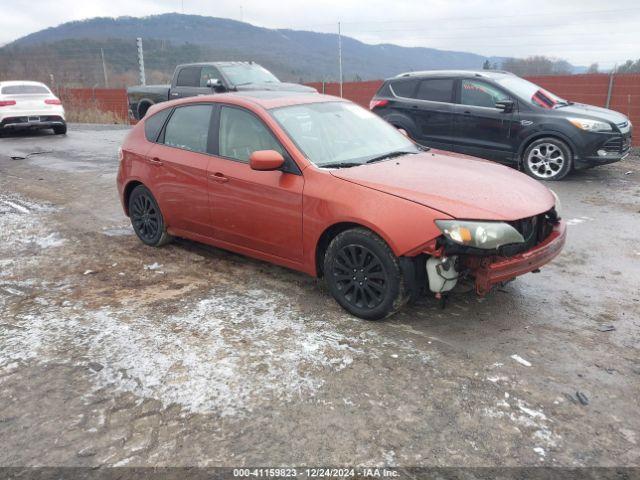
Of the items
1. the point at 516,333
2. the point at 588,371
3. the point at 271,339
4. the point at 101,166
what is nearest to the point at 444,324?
the point at 516,333

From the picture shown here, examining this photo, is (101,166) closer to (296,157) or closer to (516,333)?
(296,157)

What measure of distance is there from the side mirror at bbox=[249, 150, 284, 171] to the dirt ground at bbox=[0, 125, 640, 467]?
1.09 metres

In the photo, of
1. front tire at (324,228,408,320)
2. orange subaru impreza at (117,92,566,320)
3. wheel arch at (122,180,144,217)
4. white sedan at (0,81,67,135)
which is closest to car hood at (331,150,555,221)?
orange subaru impreza at (117,92,566,320)

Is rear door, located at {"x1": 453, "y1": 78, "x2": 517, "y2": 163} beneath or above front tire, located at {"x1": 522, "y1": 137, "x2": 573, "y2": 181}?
above

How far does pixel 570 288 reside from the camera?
4594 millimetres

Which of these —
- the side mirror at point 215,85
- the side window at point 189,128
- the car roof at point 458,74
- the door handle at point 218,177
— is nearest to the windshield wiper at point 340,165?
the door handle at point 218,177

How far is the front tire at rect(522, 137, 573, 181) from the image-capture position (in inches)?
334

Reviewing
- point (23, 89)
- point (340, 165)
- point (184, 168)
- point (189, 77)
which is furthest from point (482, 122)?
point (23, 89)

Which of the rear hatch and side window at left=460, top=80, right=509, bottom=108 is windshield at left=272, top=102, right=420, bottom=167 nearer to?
side window at left=460, top=80, right=509, bottom=108

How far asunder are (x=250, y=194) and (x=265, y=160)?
1.49 ft

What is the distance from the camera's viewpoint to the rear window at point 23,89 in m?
15.3

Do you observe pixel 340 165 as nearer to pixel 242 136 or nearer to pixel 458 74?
pixel 242 136

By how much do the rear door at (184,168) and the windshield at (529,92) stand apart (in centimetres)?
591

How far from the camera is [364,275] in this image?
3.86 metres
